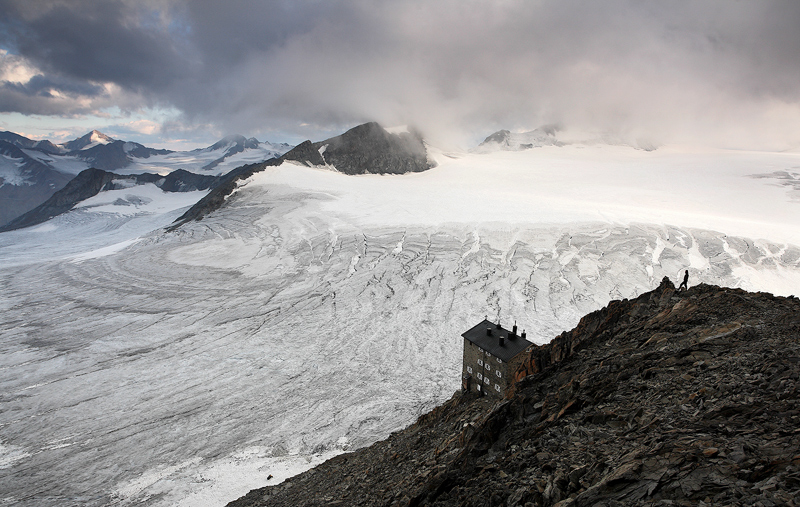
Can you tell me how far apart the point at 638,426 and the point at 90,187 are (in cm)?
14941

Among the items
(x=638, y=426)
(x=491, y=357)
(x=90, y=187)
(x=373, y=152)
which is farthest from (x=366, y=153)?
(x=638, y=426)

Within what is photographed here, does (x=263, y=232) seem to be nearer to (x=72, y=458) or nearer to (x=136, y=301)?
(x=136, y=301)

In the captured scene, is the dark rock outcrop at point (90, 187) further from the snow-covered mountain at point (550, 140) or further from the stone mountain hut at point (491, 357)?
the stone mountain hut at point (491, 357)

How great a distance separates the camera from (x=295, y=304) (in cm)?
3603

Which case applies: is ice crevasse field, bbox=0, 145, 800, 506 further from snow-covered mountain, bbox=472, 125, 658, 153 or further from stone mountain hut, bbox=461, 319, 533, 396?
snow-covered mountain, bbox=472, 125, 658, 153

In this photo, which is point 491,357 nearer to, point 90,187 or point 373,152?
point 373,152

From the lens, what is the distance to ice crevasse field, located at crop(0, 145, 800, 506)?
20016 millimetres

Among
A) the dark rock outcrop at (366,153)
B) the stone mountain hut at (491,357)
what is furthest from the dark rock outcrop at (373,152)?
the stone mountain hut at (491,357)

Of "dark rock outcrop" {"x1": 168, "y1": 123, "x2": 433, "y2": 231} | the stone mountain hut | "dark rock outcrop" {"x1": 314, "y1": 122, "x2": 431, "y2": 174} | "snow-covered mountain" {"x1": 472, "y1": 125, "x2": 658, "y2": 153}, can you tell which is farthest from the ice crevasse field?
"snow-covered mountain" {"x1": 472, "y1": 125, "x2": 658, "y2": 153}

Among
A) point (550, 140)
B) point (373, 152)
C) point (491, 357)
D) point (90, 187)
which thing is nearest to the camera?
point (491, 357)

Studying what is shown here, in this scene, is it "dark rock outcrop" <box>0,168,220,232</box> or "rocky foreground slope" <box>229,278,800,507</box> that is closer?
"rocky foreground slope" <box>229,278,800,507</box>

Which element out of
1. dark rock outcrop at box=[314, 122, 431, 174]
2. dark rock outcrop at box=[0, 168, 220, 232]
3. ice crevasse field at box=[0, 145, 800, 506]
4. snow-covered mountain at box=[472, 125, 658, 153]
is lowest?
ice crevasse field at box=[0, 145, 800, 506]

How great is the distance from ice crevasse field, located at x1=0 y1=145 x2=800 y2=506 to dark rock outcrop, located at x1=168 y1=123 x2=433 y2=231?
16.1 meters

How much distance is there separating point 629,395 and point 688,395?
104 centimetres
